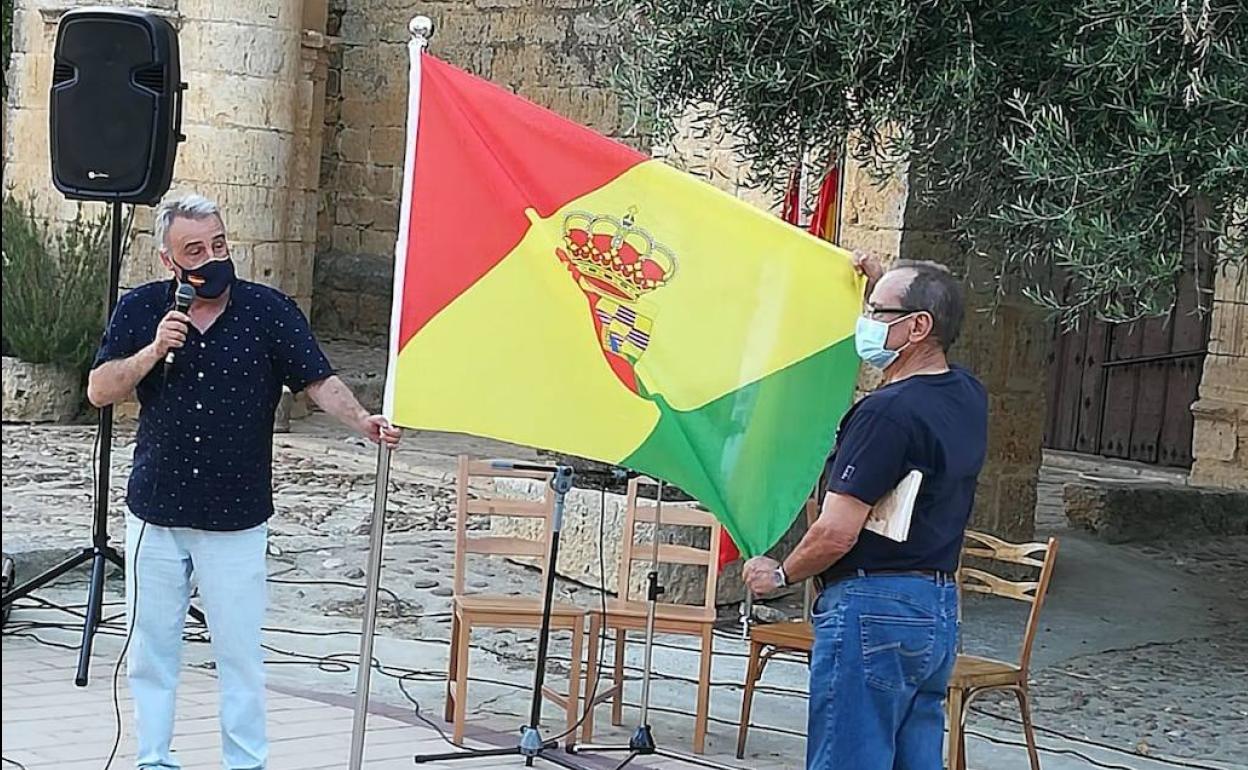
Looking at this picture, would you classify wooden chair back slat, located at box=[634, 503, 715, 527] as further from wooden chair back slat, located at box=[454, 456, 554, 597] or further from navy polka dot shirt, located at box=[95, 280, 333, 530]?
navy polka dot shirt, located at box=[95, 280, 333, 530]

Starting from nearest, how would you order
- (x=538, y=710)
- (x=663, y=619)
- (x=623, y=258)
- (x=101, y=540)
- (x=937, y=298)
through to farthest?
(x=937, y=298), (x=623, y=258), (x=538, y=710), (x=663, y=619), (x=101, y=540)

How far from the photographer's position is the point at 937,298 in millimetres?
3809

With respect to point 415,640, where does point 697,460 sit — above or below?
above

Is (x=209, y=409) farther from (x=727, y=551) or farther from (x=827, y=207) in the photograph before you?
(x=827, y=207)

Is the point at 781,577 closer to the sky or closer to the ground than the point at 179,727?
closer to the sky

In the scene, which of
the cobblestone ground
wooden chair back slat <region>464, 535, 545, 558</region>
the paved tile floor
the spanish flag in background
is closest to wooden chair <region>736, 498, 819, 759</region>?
the paved tile floor

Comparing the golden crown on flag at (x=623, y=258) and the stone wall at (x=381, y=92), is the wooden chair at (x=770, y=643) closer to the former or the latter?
the golden crown on flag at (x=623, y=258)

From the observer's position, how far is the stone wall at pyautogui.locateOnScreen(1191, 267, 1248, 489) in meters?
13.4

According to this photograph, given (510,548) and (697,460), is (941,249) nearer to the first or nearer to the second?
(510,548)

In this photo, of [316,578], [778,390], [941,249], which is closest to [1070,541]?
[941,249]

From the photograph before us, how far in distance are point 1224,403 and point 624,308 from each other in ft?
33.4

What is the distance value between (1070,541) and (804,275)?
256 inches

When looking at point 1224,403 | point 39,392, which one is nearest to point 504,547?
point 39,392

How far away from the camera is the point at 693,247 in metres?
4.48
